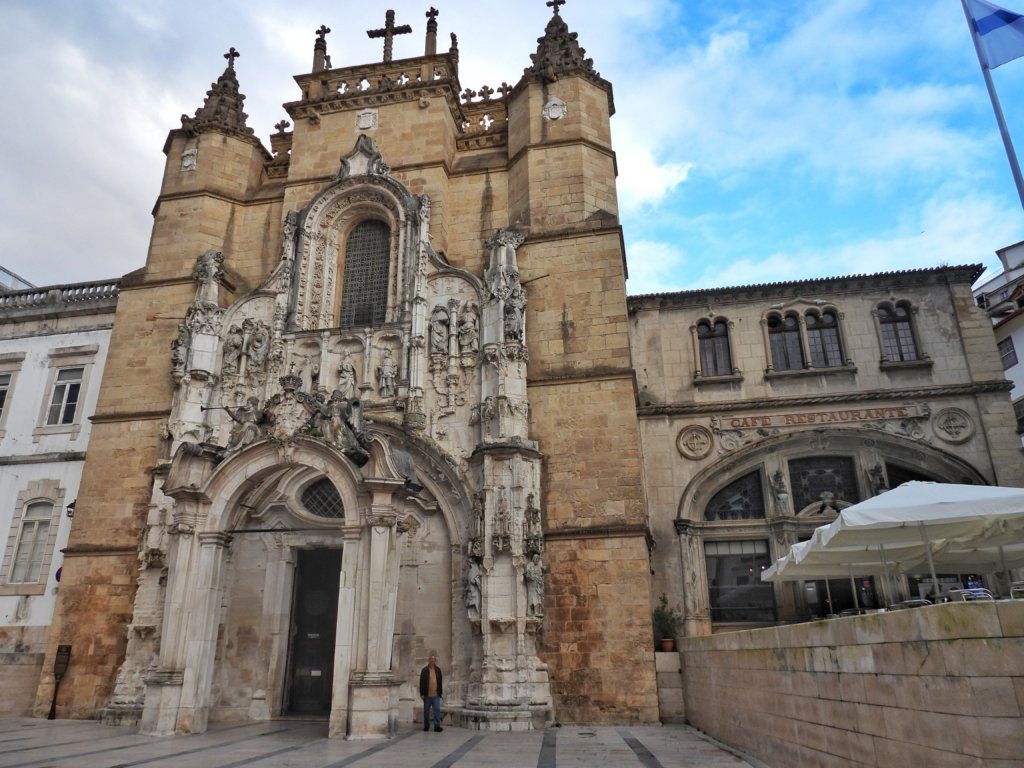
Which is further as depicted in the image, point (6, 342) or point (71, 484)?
point (6, 342)

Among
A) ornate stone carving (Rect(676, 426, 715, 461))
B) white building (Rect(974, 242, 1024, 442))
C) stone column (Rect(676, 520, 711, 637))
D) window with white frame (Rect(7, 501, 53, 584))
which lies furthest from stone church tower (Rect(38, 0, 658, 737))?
white building (Rect(974, 242, 1024, 442))

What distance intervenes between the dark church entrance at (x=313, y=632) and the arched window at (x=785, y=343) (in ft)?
41.8

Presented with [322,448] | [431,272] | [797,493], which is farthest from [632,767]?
[431,272]

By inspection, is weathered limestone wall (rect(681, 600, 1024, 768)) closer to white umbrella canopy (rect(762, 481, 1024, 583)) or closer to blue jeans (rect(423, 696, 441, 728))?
white umbrella canopy (rect(762, 481, 1024, 583))

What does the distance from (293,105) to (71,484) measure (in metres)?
12.7

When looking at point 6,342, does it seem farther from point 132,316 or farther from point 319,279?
point 319,279

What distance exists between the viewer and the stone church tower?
1419 cm

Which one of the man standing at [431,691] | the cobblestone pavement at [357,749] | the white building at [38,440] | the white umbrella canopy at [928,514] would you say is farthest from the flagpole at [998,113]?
the white building at [38,440]

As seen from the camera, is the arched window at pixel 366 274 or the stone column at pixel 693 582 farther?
the arched window at pixel 366 274

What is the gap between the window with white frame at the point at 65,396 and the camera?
21.2m

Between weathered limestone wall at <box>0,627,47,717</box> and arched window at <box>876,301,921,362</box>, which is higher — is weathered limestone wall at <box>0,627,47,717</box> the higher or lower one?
the lower one

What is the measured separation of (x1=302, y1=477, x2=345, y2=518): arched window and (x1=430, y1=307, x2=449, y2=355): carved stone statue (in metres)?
4.09

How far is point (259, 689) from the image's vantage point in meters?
15.7

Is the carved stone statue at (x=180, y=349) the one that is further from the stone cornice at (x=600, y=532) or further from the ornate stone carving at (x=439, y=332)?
the stone cornice at (x=600, y=532)
